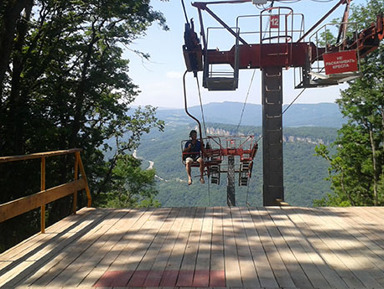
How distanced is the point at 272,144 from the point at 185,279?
20.4ft

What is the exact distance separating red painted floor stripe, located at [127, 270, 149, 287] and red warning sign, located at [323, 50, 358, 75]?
6202mm

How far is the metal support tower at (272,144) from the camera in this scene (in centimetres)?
912

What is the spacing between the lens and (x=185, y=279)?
3.45 metres

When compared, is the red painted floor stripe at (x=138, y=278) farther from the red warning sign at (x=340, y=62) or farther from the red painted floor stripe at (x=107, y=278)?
the red warning sign at (x=340, y=62)

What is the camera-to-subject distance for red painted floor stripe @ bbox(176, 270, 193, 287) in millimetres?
3340

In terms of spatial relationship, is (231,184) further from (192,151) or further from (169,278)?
(169,278)

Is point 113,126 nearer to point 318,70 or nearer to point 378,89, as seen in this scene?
point 318,70

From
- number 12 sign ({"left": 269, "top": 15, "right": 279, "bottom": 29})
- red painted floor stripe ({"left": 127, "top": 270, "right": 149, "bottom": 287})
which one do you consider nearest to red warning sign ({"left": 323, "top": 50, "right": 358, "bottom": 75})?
number 12 sign ({"left": 269, "top": 15, "right": 279, "bottom": 29})

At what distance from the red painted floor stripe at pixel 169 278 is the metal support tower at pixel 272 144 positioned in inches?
227

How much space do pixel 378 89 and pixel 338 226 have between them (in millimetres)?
25106

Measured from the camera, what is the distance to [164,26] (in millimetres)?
16391

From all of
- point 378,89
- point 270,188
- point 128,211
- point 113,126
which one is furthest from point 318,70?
point 378,89

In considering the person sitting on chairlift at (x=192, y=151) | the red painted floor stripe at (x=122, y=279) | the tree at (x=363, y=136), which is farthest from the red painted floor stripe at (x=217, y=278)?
the tree at (x=363, y=136)

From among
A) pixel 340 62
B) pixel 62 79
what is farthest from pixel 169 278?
pixel 62 79
